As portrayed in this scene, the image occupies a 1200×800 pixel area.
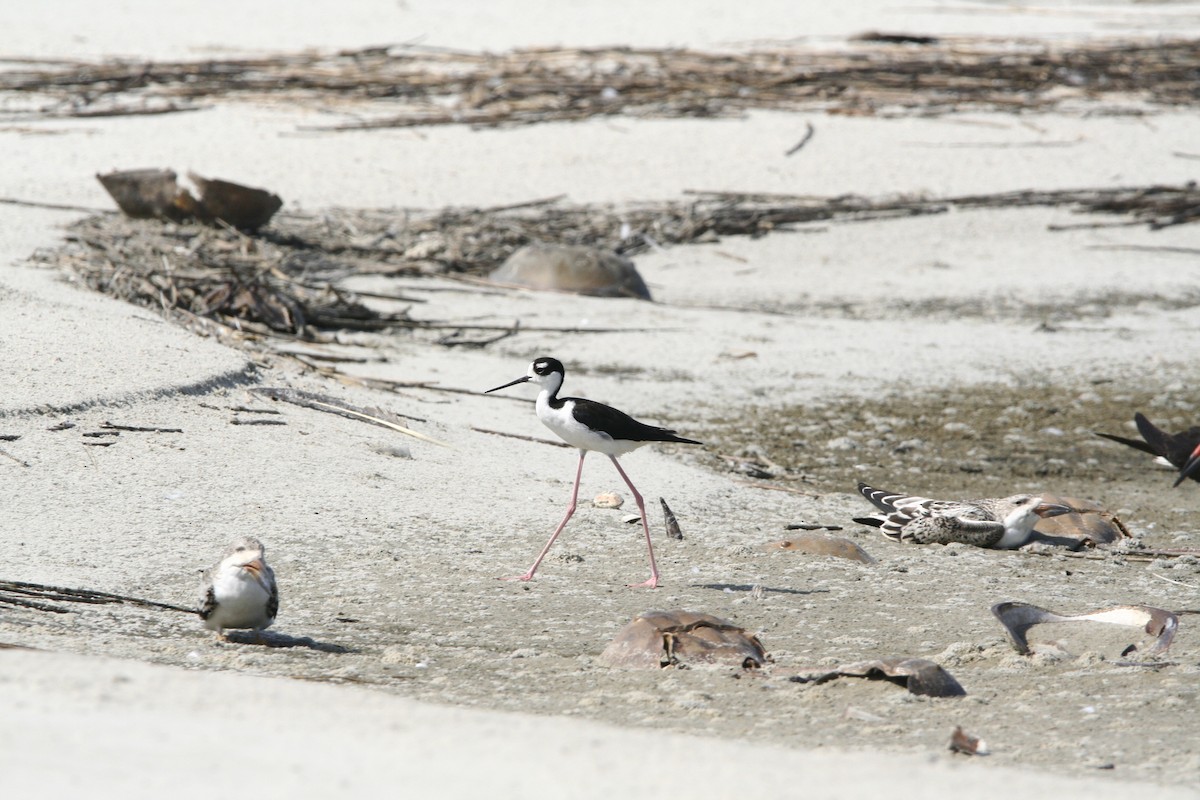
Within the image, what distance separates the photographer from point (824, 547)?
5109mm

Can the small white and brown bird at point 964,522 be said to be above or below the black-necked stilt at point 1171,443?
above

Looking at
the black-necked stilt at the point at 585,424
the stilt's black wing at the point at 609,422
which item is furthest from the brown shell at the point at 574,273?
the stilt's black wing at the point at 609,422

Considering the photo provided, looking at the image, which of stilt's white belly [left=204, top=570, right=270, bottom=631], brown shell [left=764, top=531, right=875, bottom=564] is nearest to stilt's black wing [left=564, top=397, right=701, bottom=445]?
brown shell [left=764, top=531, right=875, bottom=564]

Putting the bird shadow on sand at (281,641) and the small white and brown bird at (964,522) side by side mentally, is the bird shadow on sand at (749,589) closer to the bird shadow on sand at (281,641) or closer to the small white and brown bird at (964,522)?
the small white and brown bird at (964,522)

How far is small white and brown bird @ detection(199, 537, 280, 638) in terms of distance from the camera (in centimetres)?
365

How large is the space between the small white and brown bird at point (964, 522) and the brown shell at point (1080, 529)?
7 centimetres

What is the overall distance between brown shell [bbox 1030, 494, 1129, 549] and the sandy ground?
227mm

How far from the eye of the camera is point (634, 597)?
14.8 ft

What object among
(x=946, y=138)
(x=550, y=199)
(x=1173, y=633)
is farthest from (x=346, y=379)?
(x=946, y=138)

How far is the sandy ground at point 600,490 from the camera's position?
2916 millimetres

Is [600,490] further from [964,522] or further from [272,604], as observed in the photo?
[272,604]

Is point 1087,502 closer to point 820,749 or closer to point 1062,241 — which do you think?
point 820,749

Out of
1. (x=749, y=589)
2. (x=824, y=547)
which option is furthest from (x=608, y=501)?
(x=749, y=589)

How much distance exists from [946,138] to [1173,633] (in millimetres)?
9623
